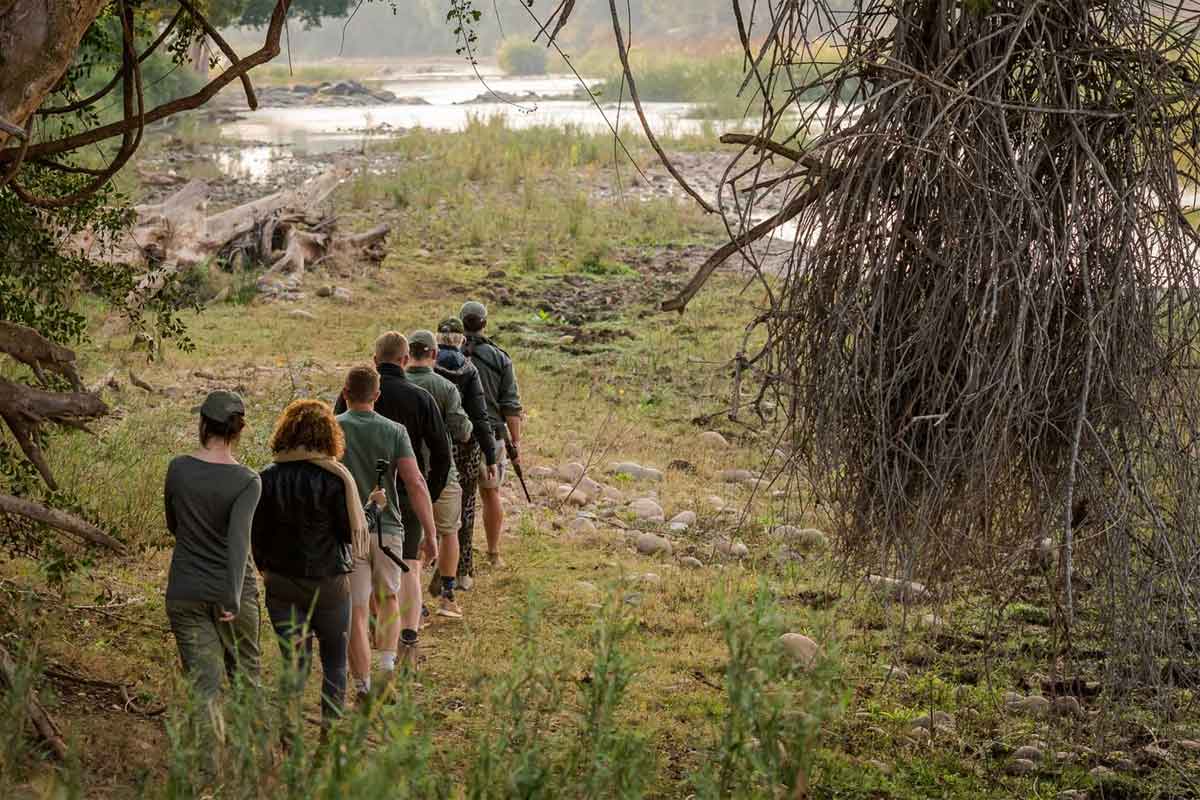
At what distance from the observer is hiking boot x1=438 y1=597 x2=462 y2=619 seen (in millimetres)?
8047

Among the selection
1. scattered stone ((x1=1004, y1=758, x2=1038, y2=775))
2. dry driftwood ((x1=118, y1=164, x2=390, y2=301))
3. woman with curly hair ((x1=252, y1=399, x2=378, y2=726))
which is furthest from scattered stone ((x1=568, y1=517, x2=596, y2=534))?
dry driftwood ((x1=118, y1=164, x2=390, y2=301))

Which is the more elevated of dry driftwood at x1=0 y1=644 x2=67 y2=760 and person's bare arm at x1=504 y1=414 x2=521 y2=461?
person's bare arm at x1=504 y1=414 x2=521 y2=461

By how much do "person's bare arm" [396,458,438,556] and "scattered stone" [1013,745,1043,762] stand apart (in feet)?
9.59

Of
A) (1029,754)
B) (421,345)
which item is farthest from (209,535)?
(1029,754)

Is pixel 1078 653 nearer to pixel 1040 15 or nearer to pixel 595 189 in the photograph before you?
pixel 1040 15

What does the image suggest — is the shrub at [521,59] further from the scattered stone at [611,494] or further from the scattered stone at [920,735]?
the scattered stone at [920,735]

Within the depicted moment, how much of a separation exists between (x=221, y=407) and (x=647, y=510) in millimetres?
Answer: 5609

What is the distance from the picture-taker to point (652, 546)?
9.77 m

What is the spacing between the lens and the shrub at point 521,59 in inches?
2766

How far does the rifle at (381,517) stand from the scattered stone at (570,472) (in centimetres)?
448

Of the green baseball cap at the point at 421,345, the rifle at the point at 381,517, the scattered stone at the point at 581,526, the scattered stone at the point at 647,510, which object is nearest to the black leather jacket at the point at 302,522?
the rifle at the point at 381,517

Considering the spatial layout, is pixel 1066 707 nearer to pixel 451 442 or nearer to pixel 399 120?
pixel 451 442

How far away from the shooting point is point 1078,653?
800 centimetres

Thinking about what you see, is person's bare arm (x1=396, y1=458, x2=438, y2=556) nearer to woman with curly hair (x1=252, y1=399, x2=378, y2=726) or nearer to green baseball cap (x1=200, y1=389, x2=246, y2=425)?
woman with curly hair (x1=252, y1=399, x2=378, y2=726)
